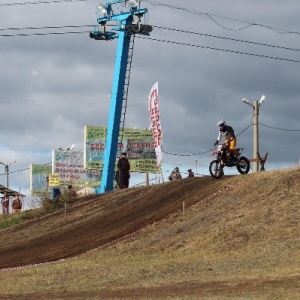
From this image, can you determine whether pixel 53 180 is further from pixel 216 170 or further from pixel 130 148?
pixel 216 170

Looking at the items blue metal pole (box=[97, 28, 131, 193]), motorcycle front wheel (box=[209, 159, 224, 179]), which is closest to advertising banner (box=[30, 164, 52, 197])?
blue metal pole (box=[97, 28, 131, 193])

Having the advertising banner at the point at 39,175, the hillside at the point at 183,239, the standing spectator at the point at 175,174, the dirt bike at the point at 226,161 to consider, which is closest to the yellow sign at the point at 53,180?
the advertising banner at the point at 39,175

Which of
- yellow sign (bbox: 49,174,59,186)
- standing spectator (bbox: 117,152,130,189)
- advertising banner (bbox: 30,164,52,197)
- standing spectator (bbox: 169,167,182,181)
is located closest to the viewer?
standing spectator (bbox: 117,152,130,189)

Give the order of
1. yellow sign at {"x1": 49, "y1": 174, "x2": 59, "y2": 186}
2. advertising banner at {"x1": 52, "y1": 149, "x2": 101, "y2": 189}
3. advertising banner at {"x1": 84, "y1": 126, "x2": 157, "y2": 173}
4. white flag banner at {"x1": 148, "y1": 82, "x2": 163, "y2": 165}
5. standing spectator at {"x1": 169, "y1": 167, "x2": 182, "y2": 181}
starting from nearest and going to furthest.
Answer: standing spectator at {"x1": 169, "y1": 167, "x2": 182, "y2": 181}
white flag banner at {"x1": 148, "y1": 82, "x2": 163, "y2": 165}
advertising banner at {"x1": 84, "y1": 126, "x2": 157, "y2": 173}
yellow sign at {"x1": 49, "y1": 174, "x2": 59, "y2": 186}
advertising banner at {"x1": 52, "y1": 149, "x2": 101, "y2": 189}

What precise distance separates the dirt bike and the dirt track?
1.44 feet

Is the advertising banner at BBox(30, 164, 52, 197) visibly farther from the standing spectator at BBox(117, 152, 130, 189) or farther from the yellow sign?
the standing spectator at BBox(117, 152, 130, 189)

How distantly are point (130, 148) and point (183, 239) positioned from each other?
149 ft

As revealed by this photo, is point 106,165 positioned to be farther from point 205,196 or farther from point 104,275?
point 104,275

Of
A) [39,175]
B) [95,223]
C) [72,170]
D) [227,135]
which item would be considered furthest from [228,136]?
[39,175]

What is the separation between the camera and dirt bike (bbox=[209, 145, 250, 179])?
32.6 m

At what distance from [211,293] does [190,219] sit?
38.2 feet

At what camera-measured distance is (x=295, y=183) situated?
2992cm

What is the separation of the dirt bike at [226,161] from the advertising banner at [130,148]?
127ft

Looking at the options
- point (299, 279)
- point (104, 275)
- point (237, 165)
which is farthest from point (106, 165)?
point (299, 279)
